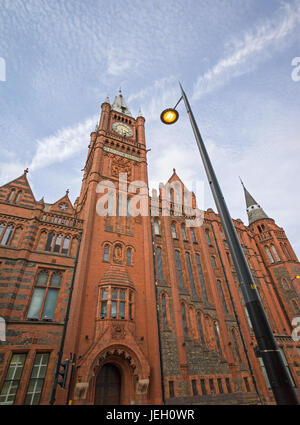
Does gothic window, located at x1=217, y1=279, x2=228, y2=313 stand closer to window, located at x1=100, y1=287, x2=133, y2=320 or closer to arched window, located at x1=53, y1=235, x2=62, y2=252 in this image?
window, located at x1=100, y1=287, x2=133, y2=320

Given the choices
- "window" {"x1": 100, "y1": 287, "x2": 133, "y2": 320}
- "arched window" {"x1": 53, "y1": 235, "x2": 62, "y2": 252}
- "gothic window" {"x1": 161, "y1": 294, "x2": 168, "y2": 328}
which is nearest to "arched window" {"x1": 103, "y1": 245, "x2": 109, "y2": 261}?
"window" {"x1": 100, "y1": 287, "x2": 133, "y2": 320}

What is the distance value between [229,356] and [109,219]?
621 inches

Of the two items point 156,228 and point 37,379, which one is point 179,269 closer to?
point 156,228

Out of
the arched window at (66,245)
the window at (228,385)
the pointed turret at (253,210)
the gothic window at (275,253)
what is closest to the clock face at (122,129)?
the arched window at (66,245)

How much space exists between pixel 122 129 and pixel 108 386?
1153 inches

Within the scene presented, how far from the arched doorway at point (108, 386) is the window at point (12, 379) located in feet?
16.4

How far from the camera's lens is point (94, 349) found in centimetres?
1497

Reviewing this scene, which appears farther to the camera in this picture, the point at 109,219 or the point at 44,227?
the point at 109,219

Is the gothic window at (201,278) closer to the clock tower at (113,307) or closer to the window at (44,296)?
the clock tower at (113,307)

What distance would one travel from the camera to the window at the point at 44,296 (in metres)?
15.7

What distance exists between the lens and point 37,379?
542 inches

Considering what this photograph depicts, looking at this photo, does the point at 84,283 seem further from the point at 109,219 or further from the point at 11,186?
the point at 11,186
